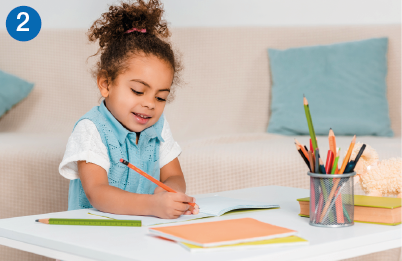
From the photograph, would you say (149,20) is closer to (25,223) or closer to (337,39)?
(25,223)

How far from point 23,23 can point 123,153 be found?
6.10ft

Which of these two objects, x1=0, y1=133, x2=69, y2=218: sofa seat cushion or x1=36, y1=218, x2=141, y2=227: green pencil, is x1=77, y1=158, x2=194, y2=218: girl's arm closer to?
x1=36, y1=218, x2=141, y2=227: green pencil

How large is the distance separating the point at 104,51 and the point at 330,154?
71cm

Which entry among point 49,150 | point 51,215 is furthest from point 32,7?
point 51,215

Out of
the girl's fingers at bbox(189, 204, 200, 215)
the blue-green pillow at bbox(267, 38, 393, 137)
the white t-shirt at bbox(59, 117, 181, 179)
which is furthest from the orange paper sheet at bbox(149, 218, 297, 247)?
the blue-green pillow at bbox(267, 38, 393, 137)

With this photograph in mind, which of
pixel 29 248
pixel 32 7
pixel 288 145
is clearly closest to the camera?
pixel 29 248

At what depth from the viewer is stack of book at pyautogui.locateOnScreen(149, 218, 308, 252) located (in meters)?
0.58

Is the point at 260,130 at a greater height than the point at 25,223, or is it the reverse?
the point at 260,130

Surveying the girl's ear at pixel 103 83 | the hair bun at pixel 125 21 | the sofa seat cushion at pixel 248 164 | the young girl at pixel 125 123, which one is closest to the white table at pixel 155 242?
the young girl at pixel 125 123

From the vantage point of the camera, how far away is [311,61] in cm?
217

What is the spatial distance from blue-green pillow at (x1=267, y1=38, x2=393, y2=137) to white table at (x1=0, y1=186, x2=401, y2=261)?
53.4 inches

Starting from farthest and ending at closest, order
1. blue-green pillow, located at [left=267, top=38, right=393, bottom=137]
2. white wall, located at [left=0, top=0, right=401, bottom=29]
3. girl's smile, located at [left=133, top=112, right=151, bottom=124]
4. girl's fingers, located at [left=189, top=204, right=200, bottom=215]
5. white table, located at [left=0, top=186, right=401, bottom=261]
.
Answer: white wall, located at [left=0, top=0, right=401, bottom=29]
blue-green pillow, located at [left=267, top=38, right=393, bottom=137]
girl's smile, located at [left=133, top=112, right=151, bottom=124]
girl's fingers, located at [left=189, top=204, right=200, bottom=215]
white table, located at [left=0, top=186, right=401, bottom=261]

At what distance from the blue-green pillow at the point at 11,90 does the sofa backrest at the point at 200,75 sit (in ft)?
0.15

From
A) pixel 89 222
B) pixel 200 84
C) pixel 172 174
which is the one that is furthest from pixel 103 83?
pixel 200 84
